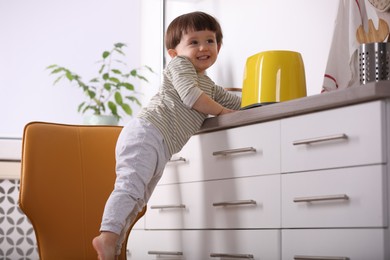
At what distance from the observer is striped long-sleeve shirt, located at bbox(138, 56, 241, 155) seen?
2100 millimetres

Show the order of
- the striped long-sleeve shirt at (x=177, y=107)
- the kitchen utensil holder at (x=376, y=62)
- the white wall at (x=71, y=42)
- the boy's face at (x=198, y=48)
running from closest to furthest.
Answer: the kitchen utensil holder at (x=376, y=62)
the striped long-sleeve shirt at (x=177, y=107)
the boy's face at (x=198, y=48)
the white wall at (x=71, y=42)

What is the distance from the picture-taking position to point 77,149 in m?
2.34

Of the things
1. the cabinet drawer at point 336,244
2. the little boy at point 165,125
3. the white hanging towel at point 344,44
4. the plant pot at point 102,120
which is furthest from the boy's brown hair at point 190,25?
the plant pot at point 102,120

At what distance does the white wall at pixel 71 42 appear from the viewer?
302cm

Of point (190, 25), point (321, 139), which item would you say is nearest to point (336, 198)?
point (321, 139)

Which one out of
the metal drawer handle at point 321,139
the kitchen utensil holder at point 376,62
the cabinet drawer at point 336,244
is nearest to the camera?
the cabinet drawer at point 336,244

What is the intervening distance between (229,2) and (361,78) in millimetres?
1281

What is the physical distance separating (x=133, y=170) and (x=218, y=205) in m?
0.27

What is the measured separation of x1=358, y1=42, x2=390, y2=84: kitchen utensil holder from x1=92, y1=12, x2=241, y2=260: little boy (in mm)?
479

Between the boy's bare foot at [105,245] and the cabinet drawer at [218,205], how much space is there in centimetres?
31

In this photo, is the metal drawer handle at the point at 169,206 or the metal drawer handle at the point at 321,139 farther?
the metal drawer handle at the point at 169,206

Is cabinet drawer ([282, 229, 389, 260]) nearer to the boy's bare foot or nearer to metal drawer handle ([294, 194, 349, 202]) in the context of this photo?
metal drawer handle ([294, 194, 349, 202])

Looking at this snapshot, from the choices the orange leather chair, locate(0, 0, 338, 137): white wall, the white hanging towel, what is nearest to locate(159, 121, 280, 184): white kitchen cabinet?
the orange leather chair

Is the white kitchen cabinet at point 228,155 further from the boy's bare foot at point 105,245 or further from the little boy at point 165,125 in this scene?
the boy's bare foot at point 105,245
